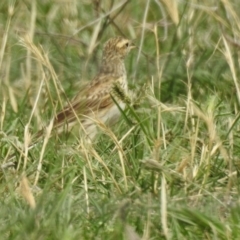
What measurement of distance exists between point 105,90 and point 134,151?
2.26m

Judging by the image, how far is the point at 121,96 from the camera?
5965mm

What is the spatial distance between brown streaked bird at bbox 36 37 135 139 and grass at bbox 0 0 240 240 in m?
0.13

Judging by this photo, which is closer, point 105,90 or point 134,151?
point 134,151

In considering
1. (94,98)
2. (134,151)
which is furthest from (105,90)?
(134,151)

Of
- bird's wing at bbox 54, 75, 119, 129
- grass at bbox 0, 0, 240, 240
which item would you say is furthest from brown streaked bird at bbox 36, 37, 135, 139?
grass at bbox 0, 0, 240, 240

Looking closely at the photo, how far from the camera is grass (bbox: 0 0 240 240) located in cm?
510

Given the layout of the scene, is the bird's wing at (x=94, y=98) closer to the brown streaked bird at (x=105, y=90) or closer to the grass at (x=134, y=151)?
the brown streaked bird at (x=105, y=90)

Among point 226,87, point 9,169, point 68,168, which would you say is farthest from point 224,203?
point 226,87

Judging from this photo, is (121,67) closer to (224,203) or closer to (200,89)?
(200,89)

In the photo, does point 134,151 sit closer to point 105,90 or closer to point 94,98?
point 94,98

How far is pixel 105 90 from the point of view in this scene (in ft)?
27.7

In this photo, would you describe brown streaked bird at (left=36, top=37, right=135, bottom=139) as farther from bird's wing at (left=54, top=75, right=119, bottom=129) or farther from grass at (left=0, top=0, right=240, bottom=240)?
grass at (left=0, top=0, right=240, bottom=240)

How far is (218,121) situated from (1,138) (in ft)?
4.15

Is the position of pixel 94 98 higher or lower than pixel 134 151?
lower
